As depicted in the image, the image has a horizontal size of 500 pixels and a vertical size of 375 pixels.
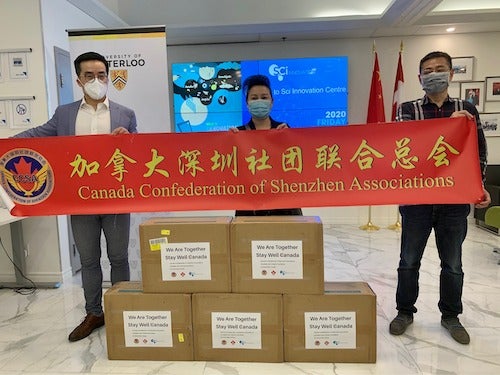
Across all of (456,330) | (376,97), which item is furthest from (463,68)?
(456,330)

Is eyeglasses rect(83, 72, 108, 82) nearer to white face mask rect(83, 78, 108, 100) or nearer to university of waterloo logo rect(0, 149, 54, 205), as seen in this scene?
white face mask rect(83, 78, 108, 100)

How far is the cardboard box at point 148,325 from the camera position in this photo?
1.82 meters

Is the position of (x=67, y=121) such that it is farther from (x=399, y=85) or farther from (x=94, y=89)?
(x=399, y=85)

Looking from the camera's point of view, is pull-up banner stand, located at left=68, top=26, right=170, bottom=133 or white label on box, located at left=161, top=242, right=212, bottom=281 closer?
white label on box, located at left=161, top=242, right=212, bottom=281

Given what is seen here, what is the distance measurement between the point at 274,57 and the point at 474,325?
3.88 metres

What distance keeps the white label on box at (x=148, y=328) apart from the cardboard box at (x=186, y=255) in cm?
14

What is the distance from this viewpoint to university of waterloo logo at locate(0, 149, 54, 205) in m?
1.87

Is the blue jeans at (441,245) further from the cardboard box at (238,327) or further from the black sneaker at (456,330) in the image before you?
the cardboard box at (238,327)

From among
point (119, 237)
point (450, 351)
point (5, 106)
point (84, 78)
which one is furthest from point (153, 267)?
point (5, 106)

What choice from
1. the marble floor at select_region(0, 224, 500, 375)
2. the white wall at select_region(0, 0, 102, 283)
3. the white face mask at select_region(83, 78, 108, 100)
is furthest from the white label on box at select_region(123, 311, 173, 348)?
the white wall at select_region(0, 0, 102, 283)

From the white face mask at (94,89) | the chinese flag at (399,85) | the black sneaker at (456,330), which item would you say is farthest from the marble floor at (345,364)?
the chinese flag at (399,85)

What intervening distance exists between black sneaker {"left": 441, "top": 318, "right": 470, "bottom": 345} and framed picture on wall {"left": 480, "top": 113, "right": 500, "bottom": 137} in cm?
370

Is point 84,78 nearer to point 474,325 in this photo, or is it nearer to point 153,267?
point 153,267

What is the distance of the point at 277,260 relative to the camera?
5.72ft
